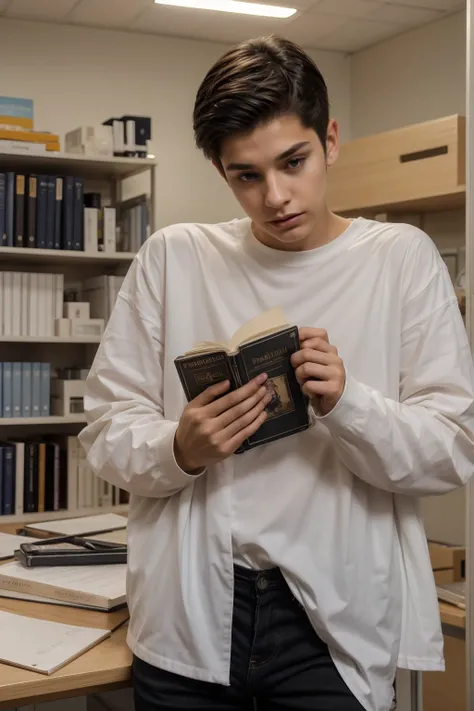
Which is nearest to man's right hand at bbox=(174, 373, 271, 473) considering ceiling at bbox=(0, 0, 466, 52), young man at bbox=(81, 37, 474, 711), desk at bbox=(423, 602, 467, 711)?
young man at bbox=(81, 37, 474, 711)

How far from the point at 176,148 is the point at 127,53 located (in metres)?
0.52

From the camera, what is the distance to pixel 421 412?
1303 millimetres

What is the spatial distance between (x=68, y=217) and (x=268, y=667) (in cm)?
304

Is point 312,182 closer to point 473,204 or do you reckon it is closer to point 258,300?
point 258,300

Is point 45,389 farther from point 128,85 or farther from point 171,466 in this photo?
point 171,466

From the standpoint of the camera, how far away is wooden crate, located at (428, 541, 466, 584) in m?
3.32

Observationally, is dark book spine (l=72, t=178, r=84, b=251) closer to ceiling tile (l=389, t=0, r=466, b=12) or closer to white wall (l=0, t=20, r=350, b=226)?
white wall (l=0, t=20, r=350, b=226)

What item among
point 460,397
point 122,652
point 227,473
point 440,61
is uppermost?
point 440,61

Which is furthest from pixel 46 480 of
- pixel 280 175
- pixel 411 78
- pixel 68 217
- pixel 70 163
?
pixel 280 175

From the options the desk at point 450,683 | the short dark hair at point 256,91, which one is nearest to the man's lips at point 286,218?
the short dark hair at point 256,91

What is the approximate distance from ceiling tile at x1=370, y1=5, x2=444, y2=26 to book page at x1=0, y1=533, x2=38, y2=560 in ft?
10.3

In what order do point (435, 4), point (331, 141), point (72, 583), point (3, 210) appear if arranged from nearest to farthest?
point (331, 141), point (72, 583), point (3, 210), point (435, 4)

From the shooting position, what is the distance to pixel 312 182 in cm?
137

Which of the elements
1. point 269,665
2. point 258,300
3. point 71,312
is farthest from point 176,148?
point 269,665
